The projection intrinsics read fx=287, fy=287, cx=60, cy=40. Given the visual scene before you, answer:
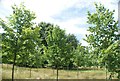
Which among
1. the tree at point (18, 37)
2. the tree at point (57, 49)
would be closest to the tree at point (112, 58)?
the tree at point (18, 37)

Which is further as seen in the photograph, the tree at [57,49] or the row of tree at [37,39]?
the tree at [57,49]

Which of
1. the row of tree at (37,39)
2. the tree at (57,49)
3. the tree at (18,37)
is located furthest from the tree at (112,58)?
the tree at (57,49)

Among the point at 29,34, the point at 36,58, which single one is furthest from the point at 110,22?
the point at 36,58

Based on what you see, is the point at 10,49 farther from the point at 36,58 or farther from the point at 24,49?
the point at 36,58

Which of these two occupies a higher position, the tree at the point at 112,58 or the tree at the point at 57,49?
the tree at the point at 57,49

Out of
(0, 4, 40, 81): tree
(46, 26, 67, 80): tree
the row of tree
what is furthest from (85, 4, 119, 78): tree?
(46, 26, 67, 80): tree

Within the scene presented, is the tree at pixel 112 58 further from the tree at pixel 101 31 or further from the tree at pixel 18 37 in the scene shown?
the tree at pixel 18 37

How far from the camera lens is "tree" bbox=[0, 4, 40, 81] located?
91.0ft

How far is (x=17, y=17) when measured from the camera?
2850cm

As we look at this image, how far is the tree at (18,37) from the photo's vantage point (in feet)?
91.0

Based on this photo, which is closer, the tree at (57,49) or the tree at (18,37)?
the tree at (18,37)

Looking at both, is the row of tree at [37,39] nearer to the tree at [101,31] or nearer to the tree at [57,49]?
the tree at [101,31]

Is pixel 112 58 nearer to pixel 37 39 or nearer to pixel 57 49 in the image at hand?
pixel 37 39

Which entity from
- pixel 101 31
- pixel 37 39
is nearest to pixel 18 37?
pixel 37 39
